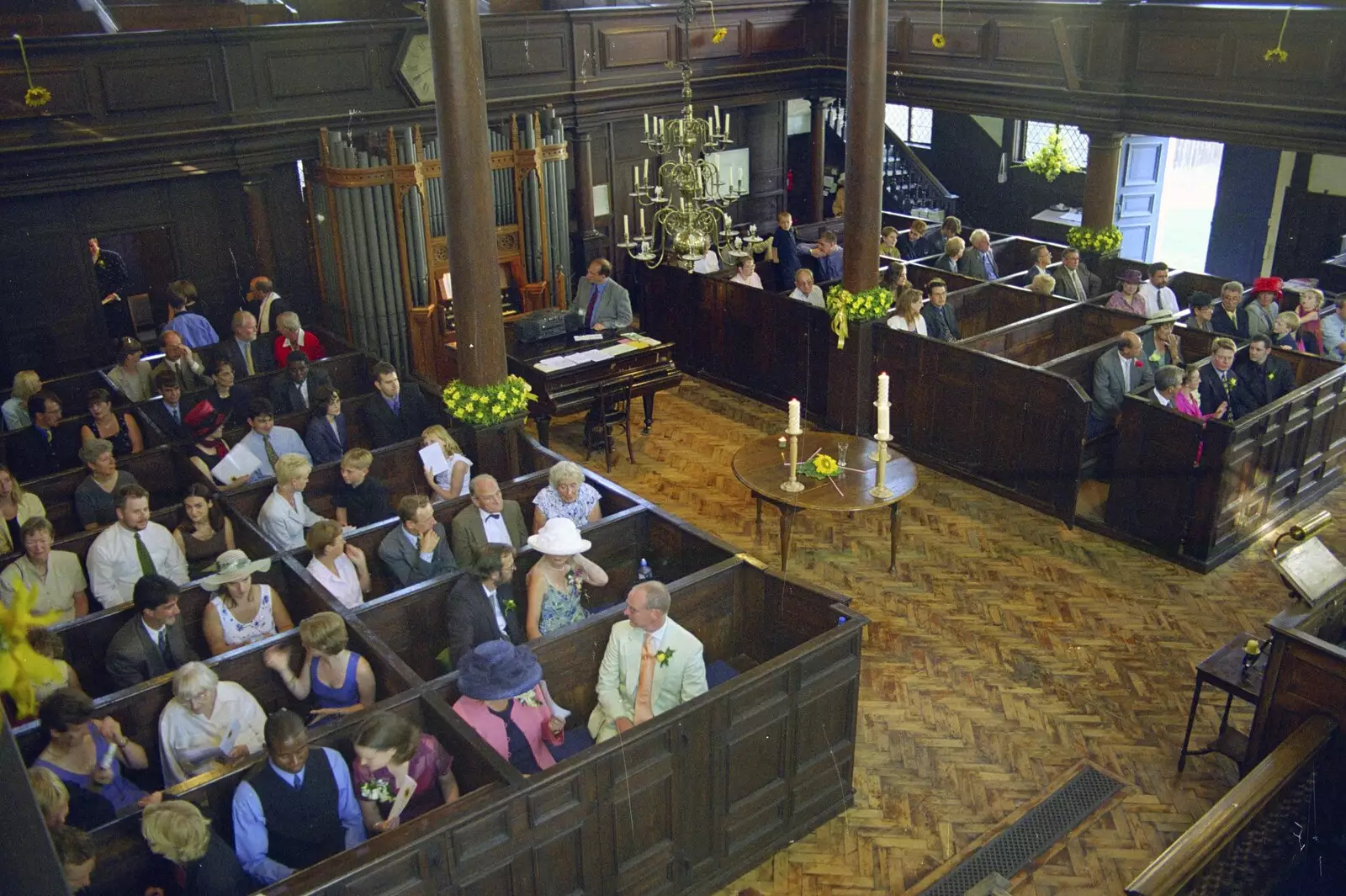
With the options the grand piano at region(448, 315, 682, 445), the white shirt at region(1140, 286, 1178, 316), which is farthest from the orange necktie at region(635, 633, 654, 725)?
the white shirt at region(1140, 286, 1178, 316)

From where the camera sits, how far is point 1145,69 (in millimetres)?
11305

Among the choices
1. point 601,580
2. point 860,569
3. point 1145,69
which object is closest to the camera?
point 601,580

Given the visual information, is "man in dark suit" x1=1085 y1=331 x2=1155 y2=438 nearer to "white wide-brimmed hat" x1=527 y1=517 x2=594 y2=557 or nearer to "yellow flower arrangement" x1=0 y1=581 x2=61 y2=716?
"white wide-brimmed hat" x1=527 y1=517 x2=594 y2=557

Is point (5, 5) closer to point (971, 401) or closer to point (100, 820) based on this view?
point (100, 820)

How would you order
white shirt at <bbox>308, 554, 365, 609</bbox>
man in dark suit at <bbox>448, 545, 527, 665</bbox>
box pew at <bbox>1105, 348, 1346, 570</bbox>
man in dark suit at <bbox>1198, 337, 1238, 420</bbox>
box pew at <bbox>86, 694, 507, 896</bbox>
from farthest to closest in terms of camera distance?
man in dark suit at <bbox>1198, 337, 1238, 420</bbox> < box pew at <bbox>1105, 348, 1346, 570</bbox> < white shirt at <bbox>308, 554, 365, 609</bbox> < man in dark suit at <bbox>448, 545, 527, 665</bbox> < box pew at <bbox>86, 694, 507, 896</bbox>

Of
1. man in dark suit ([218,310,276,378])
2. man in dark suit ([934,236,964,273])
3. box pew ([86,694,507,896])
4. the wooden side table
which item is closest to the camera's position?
box pew ([86,694,507,896])

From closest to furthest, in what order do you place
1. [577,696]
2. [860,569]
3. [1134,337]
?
1. [577,696]
2. [860,569]
3. [1134,337]

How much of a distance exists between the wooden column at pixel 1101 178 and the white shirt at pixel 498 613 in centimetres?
899

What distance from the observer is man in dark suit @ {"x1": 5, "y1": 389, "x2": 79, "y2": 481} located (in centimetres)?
828

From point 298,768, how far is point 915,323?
23.9 feet

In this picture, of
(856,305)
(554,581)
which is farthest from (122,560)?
(856,305)

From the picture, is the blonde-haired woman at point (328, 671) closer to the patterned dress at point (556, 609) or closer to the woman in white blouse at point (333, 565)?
the woman in white blouse at point (333, 565)

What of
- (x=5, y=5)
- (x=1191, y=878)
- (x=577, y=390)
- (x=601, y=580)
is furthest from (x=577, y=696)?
(x=5, y=5)

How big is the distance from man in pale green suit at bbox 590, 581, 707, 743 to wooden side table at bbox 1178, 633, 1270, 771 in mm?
2869
